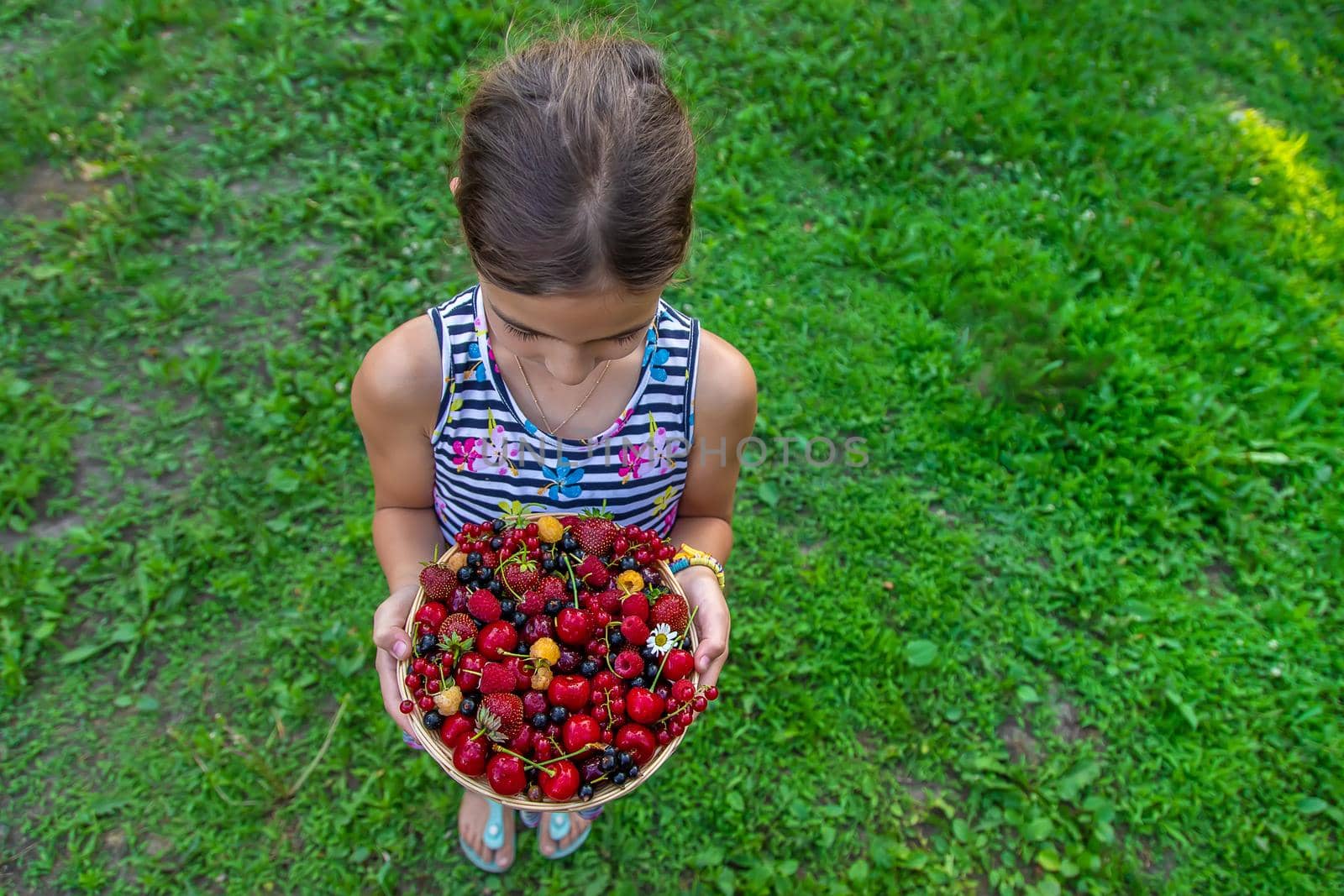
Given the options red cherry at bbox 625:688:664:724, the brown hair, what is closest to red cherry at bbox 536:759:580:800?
red cherry at bbox 625:688:664:724

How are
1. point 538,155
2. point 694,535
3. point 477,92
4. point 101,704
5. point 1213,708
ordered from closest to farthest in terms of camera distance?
point 538,155 → point 477,92 → point 694,535 → point 101,704 → point 1213,708

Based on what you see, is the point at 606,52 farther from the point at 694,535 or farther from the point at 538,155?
the point at 694,535

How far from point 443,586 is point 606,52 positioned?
3.46 ft

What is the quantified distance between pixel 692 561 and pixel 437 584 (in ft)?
1.93

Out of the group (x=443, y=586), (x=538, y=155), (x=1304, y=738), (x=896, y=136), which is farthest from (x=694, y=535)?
(x=896, y=136)

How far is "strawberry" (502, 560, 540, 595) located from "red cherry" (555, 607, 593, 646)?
3.7 inches

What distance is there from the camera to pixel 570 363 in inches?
62.4

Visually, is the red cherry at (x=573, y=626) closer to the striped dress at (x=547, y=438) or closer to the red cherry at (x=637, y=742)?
the red cherry at (x=637, y=742)

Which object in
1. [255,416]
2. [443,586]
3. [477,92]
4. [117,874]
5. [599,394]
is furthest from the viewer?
[255,416]

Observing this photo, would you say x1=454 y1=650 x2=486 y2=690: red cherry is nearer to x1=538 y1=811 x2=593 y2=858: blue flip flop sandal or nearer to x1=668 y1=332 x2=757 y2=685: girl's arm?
x1=668 y1=332 x2=757 y2=685: girl's arm

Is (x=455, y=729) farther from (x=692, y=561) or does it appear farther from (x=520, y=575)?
(x=692, y=561)

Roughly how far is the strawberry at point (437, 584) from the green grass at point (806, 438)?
1.17m

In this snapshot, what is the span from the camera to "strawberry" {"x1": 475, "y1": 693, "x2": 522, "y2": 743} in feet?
5.58

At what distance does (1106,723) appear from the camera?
2.97m
